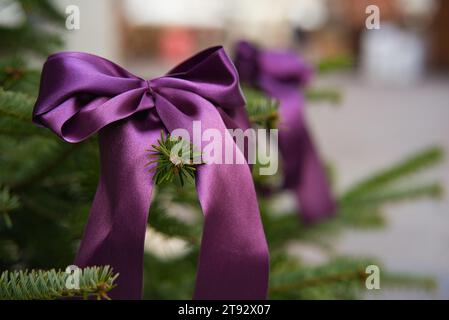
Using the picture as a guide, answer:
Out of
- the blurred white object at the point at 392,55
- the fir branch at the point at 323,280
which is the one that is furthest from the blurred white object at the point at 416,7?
the fir branch at the point at 323,280

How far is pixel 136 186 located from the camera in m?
0.26

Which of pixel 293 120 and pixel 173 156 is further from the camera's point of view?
pixel 293 120

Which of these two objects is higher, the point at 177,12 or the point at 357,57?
the point at 177,12

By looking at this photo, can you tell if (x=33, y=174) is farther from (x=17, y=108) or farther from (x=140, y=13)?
(x=140, y=13)

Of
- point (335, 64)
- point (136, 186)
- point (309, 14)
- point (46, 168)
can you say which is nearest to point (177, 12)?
point (309, 14)

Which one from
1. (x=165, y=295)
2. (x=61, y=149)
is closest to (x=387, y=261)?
(x=165, y=295)

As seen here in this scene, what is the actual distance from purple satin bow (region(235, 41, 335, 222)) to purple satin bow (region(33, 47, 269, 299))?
0.78 feet

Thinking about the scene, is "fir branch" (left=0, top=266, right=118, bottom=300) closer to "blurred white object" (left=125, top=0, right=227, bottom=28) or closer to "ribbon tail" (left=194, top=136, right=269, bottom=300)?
"ribbon tail" (left=194, top=136, right=269, bottom=300)

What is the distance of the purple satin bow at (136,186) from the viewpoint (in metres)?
0.26

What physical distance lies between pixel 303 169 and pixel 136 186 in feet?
0.97

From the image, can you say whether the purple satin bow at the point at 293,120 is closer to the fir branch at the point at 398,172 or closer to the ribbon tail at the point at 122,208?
the fir branch at the point at 398,172

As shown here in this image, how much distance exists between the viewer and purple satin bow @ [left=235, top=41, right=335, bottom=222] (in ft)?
1.69

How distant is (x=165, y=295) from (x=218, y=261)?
176 mm

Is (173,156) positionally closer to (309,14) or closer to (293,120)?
(293,120)
